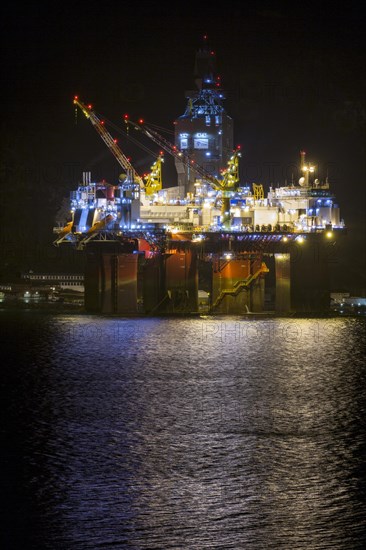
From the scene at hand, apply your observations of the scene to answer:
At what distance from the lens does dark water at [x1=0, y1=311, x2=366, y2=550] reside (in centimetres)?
1706

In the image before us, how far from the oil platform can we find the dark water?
7.24 meters

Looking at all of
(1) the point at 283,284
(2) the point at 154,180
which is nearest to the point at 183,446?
(1) the point at 283,284

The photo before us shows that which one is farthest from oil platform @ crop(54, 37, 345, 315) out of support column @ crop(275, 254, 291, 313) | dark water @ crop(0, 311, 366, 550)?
dark water @ crop(0, 311, 366, 550)

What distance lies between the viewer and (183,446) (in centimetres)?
2258

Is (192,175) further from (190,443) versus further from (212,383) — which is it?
(190,443)

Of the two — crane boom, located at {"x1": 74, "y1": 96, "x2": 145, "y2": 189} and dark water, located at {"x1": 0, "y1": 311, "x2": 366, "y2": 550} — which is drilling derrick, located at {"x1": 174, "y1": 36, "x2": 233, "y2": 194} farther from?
dark water, located at {"x1": 0, "y1": 311, "x2": 366, "y2": 550}

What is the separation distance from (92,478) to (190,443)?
3627 millimetres

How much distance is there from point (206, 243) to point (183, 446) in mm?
27233

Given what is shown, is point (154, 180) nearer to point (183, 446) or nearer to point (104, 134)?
point (104, 134)

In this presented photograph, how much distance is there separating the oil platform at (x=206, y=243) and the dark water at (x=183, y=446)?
285 inches

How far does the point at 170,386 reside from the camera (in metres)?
31.4

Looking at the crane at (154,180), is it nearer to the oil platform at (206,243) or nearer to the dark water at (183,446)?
the oil platform at (206,243)

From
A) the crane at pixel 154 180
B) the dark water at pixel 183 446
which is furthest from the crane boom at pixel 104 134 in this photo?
the dark water at pixel 183 446

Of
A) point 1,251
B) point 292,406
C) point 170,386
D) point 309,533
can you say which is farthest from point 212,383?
point 1,251
